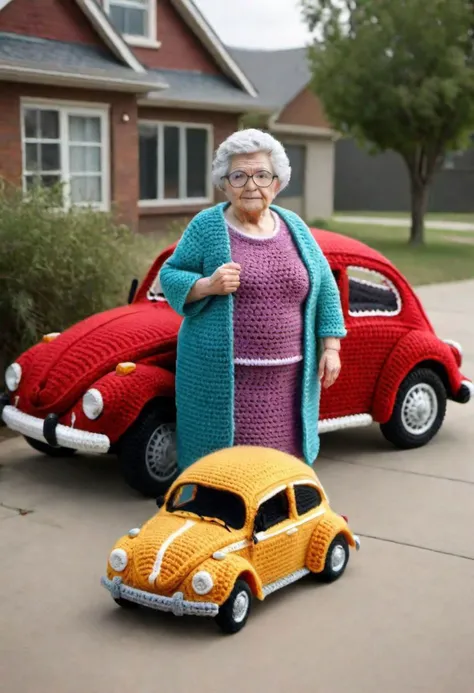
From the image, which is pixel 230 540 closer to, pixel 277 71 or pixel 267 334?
pixel 267 334

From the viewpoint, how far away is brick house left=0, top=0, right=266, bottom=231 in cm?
1606

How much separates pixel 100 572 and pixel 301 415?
122 cm

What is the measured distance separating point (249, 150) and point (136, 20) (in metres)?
17.4

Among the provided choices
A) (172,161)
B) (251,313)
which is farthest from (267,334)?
(172,161)

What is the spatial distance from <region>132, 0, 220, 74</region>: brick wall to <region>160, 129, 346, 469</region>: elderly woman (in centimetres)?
1681

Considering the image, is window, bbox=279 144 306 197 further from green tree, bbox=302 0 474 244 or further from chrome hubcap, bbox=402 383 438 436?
chrome hubcap, bbox=402 383 438 436

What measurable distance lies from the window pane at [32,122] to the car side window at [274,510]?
44.5ft

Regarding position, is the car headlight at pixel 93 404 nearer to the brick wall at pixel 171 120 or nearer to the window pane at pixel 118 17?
the brick wall at pixel 171 120

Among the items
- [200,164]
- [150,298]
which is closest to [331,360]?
[150,298]

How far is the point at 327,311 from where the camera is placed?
16.1 feet

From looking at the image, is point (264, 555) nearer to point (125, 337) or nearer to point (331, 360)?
point (331, 360)

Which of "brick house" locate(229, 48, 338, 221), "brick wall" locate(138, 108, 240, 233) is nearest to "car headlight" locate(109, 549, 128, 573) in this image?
"brick wall" locate(138, 108, 240, 233)

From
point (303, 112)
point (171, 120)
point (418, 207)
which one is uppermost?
point (303, 112)

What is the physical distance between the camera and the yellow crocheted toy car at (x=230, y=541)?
3.92 meters
